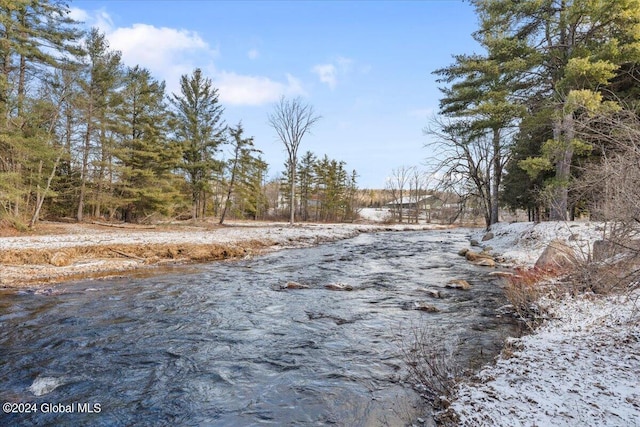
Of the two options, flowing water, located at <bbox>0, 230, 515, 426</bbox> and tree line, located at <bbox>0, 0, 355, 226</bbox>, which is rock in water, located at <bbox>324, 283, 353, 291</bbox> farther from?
tree line, located at <bbox>0, 0, 355, 226</bbox>

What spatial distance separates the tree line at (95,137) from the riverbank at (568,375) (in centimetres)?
1644

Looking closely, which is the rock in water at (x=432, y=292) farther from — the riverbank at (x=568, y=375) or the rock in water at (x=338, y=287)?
the riverbank at (x=568, y=375)

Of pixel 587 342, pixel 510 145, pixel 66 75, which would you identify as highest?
pixel 66 75

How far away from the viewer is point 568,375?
3084 mm

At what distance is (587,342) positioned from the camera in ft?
12.5

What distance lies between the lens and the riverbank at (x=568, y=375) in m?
2.52

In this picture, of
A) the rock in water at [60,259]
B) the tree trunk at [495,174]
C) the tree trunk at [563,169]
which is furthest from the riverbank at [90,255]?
the tree trunk at [495,174]

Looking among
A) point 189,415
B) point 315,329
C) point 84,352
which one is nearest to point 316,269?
point 315,329

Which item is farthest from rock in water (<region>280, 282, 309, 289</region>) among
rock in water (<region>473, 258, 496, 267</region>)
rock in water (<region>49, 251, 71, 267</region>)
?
rock in water (<region>49, 251, 71, 267</region>)

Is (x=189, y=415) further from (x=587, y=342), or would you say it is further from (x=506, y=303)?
(x=506, y=303)

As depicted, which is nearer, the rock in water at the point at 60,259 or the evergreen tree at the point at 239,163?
the rock in water at the point at 60,259

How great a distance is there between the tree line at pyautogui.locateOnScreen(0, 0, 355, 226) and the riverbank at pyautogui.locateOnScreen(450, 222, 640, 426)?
1644 centimetres

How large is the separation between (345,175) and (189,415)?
5219 cm

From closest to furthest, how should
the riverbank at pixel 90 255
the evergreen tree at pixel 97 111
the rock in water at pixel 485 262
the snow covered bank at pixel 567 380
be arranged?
the snow covered bank at pixel 567 380 < the riverbank at pixel 90 255 < the rock in water at pixel 485 262 < the evergreen tree at pixel 97 111
